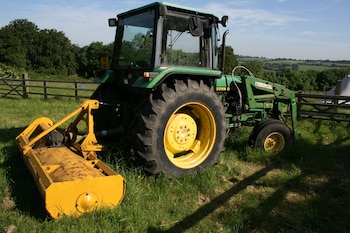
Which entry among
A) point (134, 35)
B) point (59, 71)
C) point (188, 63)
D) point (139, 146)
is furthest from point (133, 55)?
point (59, 71)

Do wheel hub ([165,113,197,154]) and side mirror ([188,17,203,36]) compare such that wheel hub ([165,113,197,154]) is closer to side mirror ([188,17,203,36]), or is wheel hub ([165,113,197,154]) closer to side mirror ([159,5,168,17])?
side mirror ([188,17,203,36])

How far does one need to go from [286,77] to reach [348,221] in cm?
4033

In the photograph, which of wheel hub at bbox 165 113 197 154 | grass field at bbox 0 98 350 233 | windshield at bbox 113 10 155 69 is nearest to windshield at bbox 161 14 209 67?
windshield at bbox 113 10 155 69

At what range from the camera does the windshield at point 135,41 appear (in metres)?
4.70

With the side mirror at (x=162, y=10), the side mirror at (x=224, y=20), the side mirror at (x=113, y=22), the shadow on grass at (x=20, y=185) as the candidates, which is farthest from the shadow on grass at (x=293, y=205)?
the side mirror at (x=113, y=22)

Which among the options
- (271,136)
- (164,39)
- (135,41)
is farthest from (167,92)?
(271,136)

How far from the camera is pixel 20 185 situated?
4.17 m

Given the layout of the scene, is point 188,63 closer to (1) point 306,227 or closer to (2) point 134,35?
(2) point 134,35

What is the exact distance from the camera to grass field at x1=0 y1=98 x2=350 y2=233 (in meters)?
3.34

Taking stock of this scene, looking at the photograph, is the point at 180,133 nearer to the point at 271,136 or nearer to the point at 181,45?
the point at 181,45

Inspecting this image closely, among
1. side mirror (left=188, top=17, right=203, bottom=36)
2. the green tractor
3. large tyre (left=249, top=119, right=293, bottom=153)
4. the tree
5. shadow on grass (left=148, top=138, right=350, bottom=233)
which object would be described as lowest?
shadow on grass (left=148, top=138, right=350, bottom=233)

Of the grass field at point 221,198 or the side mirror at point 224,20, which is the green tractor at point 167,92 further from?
the grass field at point 221,198

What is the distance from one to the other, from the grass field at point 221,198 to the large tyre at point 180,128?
21 cm

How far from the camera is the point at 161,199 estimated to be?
3.91 m
